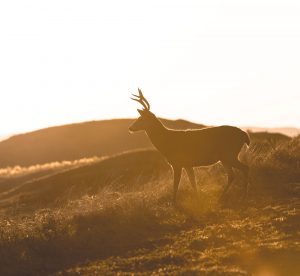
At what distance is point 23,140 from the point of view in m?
74.8

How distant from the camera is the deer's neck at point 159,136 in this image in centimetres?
1488

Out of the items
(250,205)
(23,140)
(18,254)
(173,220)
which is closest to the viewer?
(18,254)

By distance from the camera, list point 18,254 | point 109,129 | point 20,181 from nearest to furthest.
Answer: point 18,254 < point 20,181 < point 109,129

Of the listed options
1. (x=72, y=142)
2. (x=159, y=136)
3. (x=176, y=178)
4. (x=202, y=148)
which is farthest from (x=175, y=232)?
(x=72, y=142)

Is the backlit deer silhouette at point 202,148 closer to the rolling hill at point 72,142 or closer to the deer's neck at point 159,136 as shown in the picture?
the deer's neck at point 159,136

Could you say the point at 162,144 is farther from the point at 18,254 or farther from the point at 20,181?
the point at 20,181

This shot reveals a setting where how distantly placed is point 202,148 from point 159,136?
111 cm

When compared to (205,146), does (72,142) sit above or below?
below

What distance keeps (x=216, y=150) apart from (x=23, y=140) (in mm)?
62390

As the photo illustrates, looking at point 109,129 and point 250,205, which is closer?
point 250,205

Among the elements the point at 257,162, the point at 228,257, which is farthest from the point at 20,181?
the point at 228,257

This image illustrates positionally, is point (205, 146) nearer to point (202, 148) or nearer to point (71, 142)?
point (202, 148)

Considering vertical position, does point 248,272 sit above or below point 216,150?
below

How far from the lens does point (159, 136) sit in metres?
15.0
